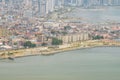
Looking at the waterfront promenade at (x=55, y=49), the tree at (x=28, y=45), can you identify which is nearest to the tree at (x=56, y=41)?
the waterfront promenade at (x=55, y=49)

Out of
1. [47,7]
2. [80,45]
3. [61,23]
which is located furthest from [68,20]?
[80,45]

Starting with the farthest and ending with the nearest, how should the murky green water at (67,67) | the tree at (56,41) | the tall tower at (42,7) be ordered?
the tall tower at (42,7)
the tree at (56,41)
the murky green water at (67,67)

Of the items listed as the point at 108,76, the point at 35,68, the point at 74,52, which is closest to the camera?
the point at 108,76

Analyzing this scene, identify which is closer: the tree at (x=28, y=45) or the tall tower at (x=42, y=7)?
the tree at (x=28, y=45)

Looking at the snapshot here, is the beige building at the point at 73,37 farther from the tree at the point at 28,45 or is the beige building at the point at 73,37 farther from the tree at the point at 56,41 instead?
the tree at the point at 28,45

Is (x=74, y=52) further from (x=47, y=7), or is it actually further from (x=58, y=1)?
(x=58, y=1)

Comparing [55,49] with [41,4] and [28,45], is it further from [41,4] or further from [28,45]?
[41,4]
